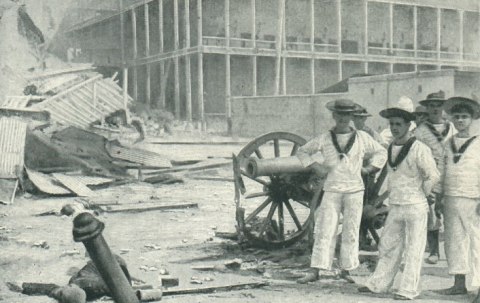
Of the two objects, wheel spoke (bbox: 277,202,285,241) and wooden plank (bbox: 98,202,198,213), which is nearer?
wheel spoke (bbox: 277,202,285,241)

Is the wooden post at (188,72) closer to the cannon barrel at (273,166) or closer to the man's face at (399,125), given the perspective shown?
the cannon barrel at (273,166)

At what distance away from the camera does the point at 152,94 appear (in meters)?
39.6

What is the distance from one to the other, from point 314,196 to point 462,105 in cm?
201

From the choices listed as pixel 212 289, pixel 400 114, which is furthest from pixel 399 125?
pixel 212 289

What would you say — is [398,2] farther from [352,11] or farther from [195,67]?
[195,67]

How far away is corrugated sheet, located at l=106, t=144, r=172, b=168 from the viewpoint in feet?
53.8

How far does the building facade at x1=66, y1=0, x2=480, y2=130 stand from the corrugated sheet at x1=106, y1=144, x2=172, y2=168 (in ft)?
50.1

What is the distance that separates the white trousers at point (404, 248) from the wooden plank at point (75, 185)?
8366 mm

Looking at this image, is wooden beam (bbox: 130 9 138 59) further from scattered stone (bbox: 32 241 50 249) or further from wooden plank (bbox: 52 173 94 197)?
scattered stone (bbox: 32 241 50 249)

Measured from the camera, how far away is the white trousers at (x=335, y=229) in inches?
269

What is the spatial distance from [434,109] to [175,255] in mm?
3572

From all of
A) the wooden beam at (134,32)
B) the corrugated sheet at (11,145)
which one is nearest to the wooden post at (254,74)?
the wooden beam at (134,32)

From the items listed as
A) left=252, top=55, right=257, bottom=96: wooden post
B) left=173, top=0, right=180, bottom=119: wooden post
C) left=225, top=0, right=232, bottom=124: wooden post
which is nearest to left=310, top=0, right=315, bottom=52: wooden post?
left=252, top=55, right=257, bottom=96: wooden post

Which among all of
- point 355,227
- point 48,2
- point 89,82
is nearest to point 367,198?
point 355,227
